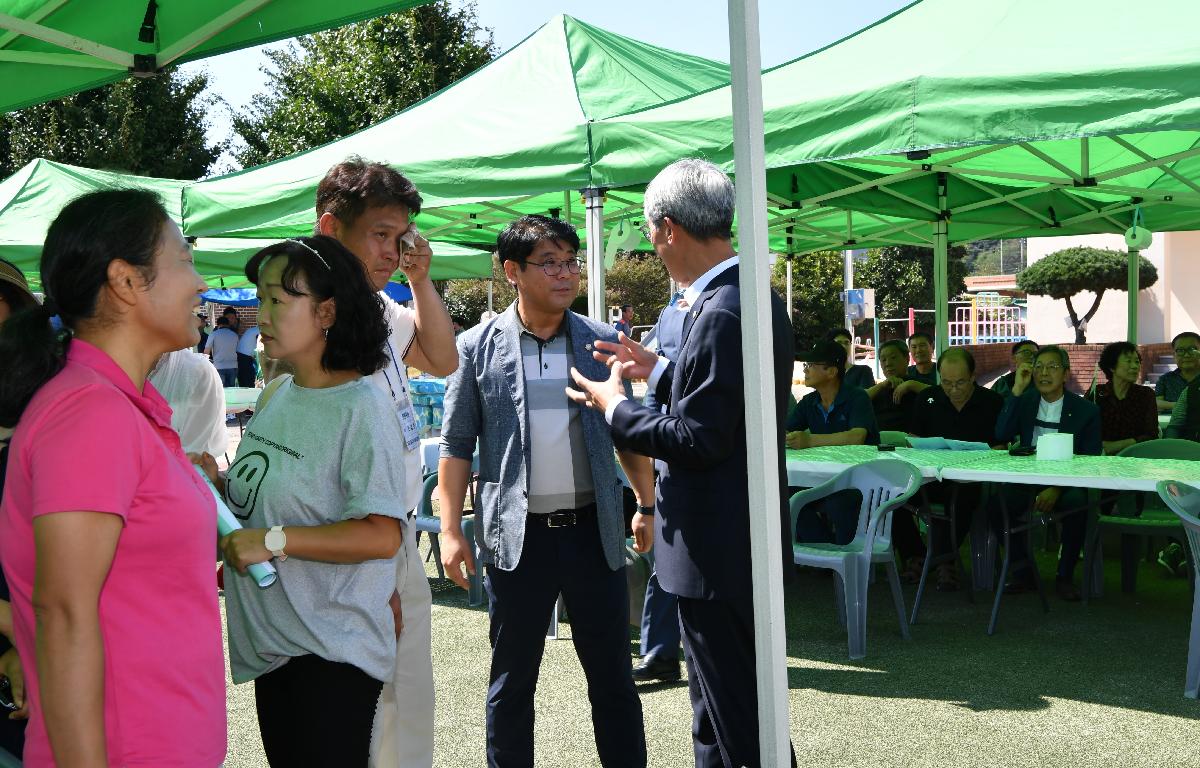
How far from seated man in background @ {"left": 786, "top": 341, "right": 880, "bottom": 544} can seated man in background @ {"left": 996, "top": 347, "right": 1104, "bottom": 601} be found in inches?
35.8

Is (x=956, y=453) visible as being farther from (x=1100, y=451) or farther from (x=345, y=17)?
(x=345, y=17)

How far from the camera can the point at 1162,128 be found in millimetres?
4215

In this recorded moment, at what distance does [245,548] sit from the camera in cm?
192

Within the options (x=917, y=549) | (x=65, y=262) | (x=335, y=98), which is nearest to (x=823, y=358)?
(x=917, y=549)

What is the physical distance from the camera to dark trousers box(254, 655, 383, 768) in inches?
80.5

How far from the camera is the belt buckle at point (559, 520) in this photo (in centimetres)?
340

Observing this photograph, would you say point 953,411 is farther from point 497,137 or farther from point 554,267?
point 554,267

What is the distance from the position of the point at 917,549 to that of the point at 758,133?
5.68 meters

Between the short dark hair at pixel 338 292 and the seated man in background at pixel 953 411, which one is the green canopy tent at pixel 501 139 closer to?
the seated man in background at pixel 953 411

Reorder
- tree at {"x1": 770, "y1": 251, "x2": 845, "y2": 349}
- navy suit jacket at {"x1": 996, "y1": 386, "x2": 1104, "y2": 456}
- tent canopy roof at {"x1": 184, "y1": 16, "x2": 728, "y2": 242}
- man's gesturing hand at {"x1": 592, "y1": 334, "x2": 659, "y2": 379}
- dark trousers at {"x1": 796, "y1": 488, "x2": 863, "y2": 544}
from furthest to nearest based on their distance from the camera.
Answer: tree at {"x1": 770, "y1": 251, "x2": 845, "y2": 349} < navy suit jacket at {"x1": 996, "y1": 386, "x2": 1104, "y2": 456} < dark trousers at {"x1": 796, "y1": 488, "x2": 863, "y2": 544} < tent canopy roof at {"x1": 184, "y1": 16, "x2": 728, "y2": 242} < man's gesturing hand at {"x1": 592, "y1": 334, "x2": 659, "y2": 379}

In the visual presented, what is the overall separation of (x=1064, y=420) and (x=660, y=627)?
3.24 metres

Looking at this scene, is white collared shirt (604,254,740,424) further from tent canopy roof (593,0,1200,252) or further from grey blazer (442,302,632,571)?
tent canopy roof (593,0,1200,252)

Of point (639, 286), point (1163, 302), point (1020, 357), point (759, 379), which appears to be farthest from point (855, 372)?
point (639, 286)

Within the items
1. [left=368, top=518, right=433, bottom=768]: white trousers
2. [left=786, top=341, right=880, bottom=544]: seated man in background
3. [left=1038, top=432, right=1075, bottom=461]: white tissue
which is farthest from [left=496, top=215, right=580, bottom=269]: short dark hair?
[left=1038, top=432, right=1075, bottom=461]: white tissue
